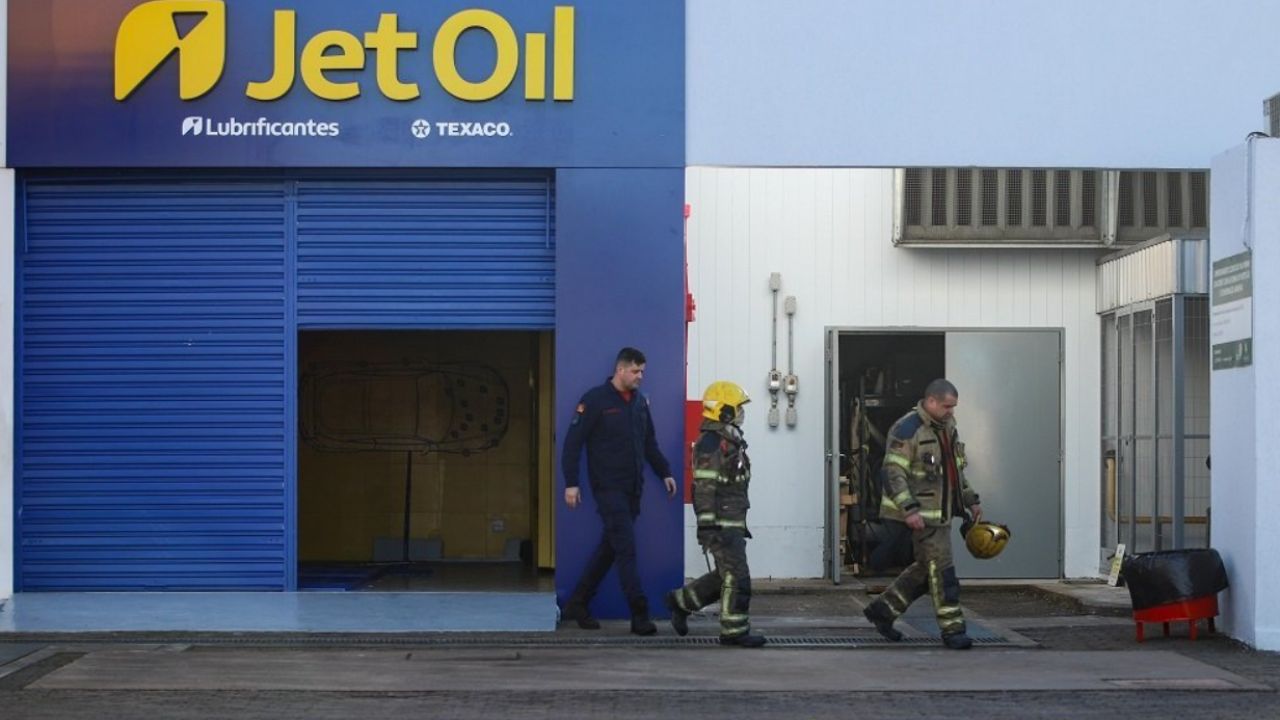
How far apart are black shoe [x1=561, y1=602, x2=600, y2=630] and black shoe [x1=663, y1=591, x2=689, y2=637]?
559 mm

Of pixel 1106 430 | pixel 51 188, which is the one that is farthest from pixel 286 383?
pixel 1106 430

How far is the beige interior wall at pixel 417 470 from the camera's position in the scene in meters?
17.9

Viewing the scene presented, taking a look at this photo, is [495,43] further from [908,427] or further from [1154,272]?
[1154,272]

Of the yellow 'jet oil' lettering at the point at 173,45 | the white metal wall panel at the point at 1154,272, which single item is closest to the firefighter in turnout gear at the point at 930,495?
the white metal wall panel at the point at 1154,272

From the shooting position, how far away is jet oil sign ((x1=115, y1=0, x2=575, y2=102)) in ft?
41.3

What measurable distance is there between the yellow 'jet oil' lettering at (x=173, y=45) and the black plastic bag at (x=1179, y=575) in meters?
7.39

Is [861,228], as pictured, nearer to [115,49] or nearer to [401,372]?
[401,372]

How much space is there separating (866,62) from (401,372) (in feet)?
22.9

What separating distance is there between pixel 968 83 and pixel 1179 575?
12.9 ft

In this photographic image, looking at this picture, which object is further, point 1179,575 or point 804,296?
point 804,296

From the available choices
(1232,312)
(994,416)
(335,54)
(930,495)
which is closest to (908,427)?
(930,495)

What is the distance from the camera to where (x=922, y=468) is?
37.4 ft

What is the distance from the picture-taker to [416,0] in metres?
12.7

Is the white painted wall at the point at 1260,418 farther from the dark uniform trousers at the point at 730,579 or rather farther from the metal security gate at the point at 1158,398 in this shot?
the dark uniform trousers at the point at 730,579
